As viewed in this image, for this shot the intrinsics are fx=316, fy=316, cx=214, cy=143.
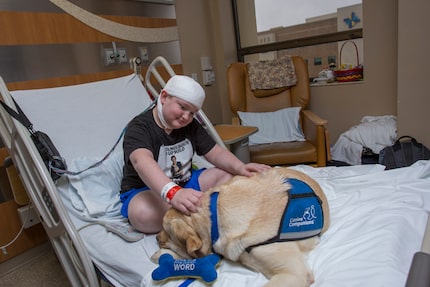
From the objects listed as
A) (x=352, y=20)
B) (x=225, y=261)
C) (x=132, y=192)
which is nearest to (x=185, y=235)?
(x=225, y=261)

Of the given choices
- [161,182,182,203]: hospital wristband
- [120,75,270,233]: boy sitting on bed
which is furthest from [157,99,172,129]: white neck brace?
[161,182,182,203]: hospital wristband

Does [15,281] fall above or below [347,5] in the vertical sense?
below

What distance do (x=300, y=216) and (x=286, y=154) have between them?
4.95ft

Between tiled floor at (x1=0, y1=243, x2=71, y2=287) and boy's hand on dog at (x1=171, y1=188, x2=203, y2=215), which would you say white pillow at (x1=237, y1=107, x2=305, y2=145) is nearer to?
tiled floor at (x1=0, y1=243, x2=71, y2=287)

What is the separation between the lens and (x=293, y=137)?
8.99 feet

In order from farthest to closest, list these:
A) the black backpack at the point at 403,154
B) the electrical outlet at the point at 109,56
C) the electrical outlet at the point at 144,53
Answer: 1. the electrical outlet at the point at 144,53
2. the black backpack at the point at 403,154
3. the electrical outlet at the point at 109,56

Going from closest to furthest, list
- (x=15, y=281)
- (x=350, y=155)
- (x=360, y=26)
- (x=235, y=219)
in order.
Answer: (x=235, y=219)
(x=15, y=281)
(x=350, y=155)
(x=360, y=26)

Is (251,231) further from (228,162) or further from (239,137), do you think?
(239,137)

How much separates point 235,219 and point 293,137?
1982mm

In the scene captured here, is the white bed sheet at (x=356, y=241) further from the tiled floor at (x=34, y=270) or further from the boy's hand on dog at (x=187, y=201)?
the tiled floor at (x=34, y=270)

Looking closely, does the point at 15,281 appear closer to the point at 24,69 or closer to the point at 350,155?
the point at 24,69

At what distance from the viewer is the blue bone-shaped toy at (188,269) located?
2.77 ft

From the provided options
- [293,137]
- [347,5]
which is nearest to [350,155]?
[293,137]

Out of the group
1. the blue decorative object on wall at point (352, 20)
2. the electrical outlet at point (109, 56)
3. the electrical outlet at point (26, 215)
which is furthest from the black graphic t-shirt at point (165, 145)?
the blue decorative object on wall at point (352, 20)
